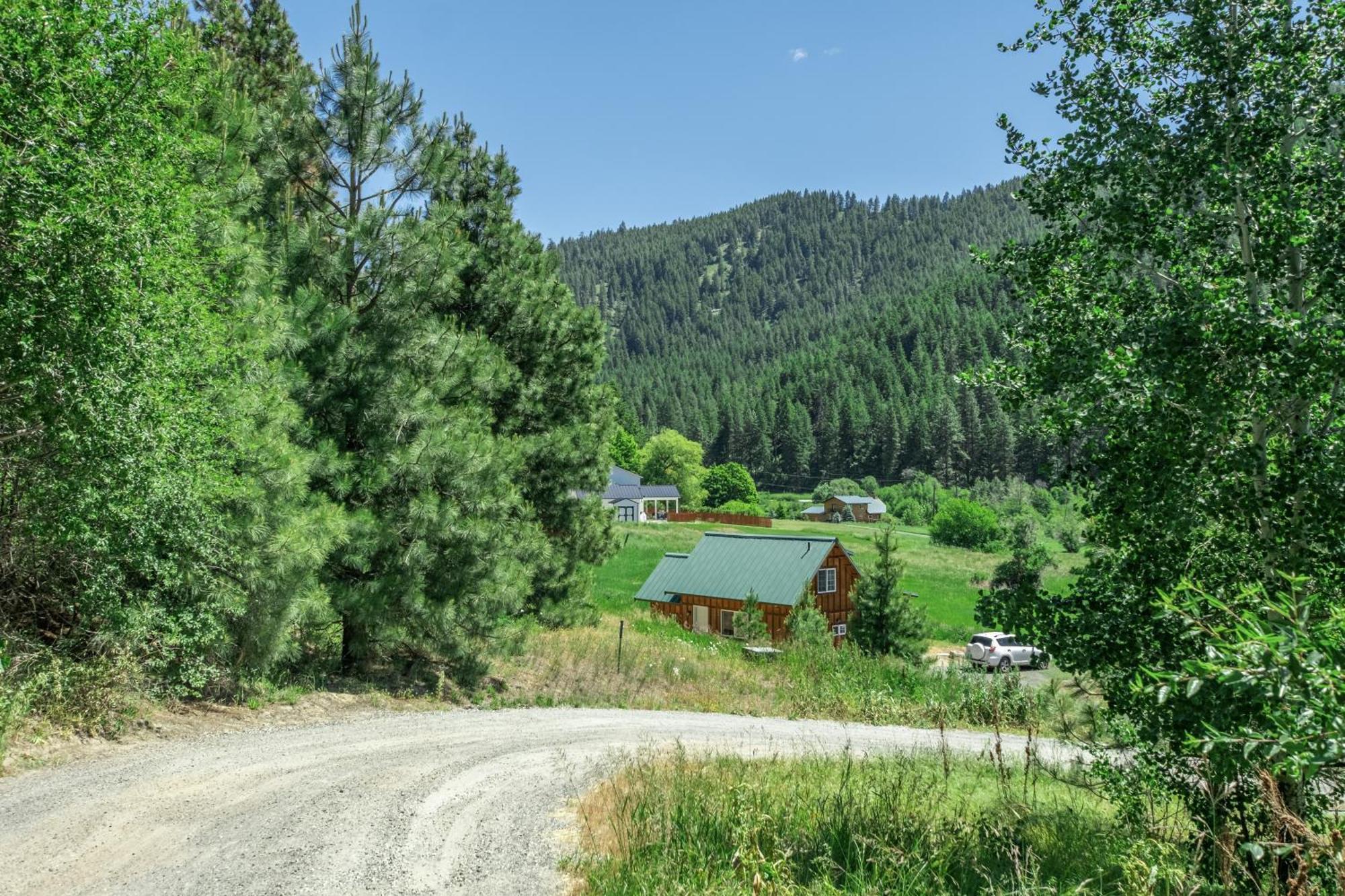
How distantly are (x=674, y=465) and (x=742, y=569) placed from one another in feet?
251

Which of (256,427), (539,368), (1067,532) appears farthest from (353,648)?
(1067,532)

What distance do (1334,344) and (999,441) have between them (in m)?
141

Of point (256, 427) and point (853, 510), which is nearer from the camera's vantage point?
point (256, 427)

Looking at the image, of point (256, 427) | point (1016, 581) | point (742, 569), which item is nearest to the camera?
point (256, 427)

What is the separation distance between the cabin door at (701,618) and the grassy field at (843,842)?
31.2 meters

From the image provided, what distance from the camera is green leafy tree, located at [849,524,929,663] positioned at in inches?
1105

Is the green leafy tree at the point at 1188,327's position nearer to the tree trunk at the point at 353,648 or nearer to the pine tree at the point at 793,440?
the tree trunk at the point at 353,648

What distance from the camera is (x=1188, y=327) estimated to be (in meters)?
5.15

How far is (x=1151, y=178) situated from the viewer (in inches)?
244

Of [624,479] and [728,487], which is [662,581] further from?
[728,487]

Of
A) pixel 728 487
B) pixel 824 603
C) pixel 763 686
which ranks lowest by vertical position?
pixel 824 603

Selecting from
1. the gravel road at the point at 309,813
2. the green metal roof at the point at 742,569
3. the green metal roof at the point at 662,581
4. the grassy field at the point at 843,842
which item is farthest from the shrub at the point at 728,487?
the grassy field at the point at 843,842

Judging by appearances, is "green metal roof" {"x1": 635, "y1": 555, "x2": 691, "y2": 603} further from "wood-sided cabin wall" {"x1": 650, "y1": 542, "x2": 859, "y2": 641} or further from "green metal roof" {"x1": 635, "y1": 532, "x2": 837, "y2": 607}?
"wood-sided cabin wall" {"x1": 650, "y1": 542, "x2": 859, "y2": 641}

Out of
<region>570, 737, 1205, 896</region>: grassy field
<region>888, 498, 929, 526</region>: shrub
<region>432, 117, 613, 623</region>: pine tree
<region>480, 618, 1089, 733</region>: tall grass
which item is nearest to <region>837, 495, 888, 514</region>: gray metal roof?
<region>888, 498, 929, 526</region>: shrub
